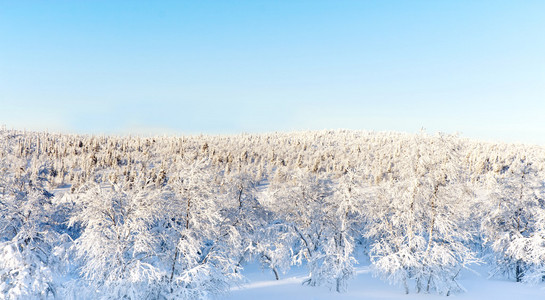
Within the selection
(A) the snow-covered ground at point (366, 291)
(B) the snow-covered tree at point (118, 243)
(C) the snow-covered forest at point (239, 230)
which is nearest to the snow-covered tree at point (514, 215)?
(C) the snow-covered forest at point (239, 230)

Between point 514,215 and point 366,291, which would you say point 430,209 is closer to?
point 366,291

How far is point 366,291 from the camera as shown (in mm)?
21281

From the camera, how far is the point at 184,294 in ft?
45.4

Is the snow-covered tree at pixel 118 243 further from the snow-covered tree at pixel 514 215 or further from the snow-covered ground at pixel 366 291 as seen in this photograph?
the snow-covered tree at pixel 514 215

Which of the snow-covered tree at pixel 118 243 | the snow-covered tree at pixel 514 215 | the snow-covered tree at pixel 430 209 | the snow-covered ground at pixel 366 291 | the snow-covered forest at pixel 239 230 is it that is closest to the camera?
the snow-covered tree at pixel 118 243

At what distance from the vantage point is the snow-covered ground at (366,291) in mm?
20031

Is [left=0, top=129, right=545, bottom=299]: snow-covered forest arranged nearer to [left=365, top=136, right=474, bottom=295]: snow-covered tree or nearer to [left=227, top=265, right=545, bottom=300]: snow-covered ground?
[left=365, top=136, right=474, bottom=295]: snow-covered tree

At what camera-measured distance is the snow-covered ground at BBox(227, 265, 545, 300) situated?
2003cm

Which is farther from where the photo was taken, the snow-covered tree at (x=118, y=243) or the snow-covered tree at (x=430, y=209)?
the snow-covered tree at (x=430, y=209)

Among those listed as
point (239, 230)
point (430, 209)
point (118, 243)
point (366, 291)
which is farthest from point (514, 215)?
point (118, 243)

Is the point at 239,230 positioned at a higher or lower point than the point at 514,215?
lower

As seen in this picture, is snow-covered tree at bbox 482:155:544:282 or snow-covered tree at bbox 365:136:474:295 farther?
snow-covered tree at bbox 482:155:544:282

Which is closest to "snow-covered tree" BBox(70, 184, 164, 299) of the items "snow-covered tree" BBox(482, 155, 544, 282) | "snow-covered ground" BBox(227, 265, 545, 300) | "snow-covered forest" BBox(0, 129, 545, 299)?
"snow-covered forest" BBox(0, 129, 545, 299)

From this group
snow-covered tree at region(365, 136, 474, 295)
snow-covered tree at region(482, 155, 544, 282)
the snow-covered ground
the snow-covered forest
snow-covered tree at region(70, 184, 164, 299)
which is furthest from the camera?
snow-covered tree at region(482, 155, 544, 282)
